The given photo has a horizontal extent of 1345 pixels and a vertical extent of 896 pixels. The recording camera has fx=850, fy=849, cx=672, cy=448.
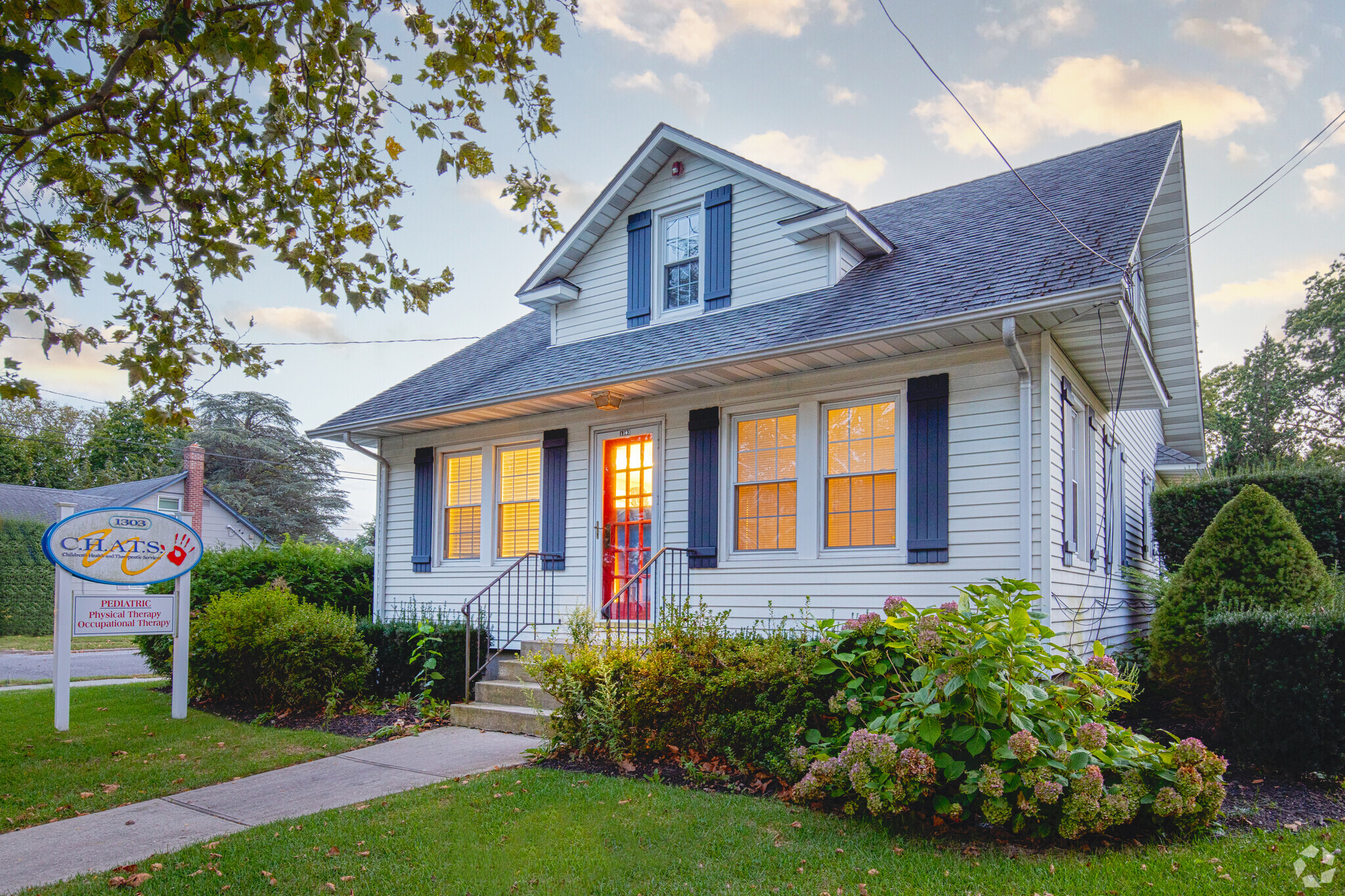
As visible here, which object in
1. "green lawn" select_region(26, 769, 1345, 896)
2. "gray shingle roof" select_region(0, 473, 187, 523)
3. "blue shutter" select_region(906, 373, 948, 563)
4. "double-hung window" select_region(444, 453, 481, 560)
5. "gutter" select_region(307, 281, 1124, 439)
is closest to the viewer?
"green lawn" select_region(26, 769, 1345, 896)

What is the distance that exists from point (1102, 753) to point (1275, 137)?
10266 millimetres

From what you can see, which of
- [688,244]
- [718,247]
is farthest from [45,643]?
[718,247]

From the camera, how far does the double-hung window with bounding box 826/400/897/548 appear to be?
7555 millimetres

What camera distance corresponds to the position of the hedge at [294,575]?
36.8 feet

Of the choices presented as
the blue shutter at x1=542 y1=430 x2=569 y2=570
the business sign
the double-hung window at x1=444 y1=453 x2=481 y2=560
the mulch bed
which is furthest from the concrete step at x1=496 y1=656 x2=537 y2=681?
the business sign

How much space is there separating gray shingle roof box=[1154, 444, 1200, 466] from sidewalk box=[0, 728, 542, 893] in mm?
12601

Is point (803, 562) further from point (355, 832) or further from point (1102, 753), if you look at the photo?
point (355, 832)

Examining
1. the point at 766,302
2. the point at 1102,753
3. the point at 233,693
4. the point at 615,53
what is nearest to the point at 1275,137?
the point at 766,302

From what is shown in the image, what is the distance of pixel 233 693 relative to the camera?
9.32 meters

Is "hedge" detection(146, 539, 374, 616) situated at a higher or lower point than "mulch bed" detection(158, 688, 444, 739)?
higher

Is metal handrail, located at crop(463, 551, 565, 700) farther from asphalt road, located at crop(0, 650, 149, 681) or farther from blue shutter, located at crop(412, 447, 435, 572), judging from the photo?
asphalt road, located at crop(0, 650, 149, 681)

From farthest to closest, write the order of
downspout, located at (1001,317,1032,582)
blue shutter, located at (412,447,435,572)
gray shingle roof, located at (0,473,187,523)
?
1. gray shingle roof, located at (0,473,187,523)
2. blue shutter, located at (412,447,435,572)
3. downspout, located at (1001,317,1032,582)

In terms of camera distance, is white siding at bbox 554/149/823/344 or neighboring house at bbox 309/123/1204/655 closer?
neighboring house at bbox 309/123/1204/655

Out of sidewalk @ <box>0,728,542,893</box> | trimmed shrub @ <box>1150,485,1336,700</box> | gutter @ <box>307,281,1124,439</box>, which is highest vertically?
gutter @ <box>307,281,1124,439</box>
